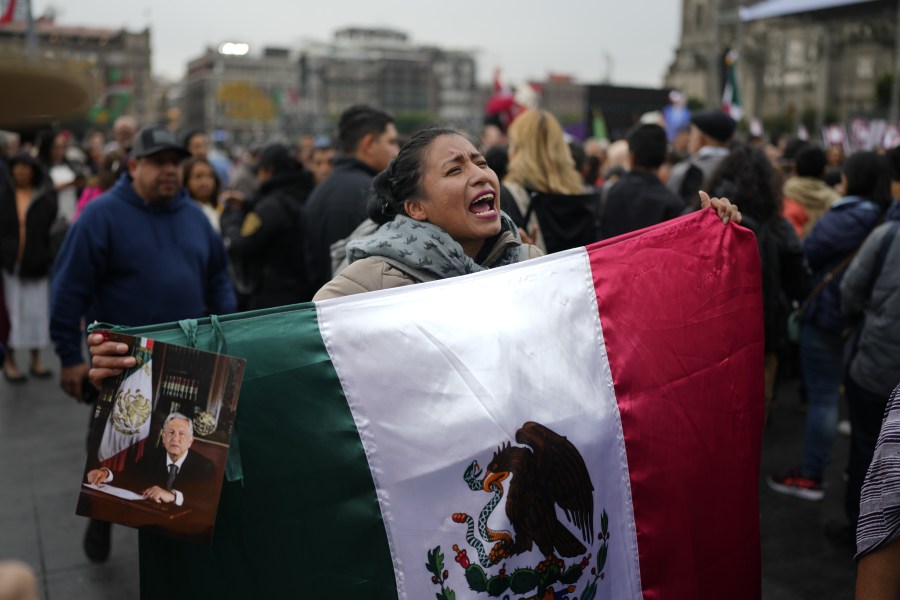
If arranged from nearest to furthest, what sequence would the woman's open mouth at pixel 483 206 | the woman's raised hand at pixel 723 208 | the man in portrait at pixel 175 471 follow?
the man in portrait at pixel 175 471
the woman's open mouth at pixel 483 206
the woman's raised hand at pixel 723 208

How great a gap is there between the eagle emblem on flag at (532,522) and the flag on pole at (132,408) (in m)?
0.74

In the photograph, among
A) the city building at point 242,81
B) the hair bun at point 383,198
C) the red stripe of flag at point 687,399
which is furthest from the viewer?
the city building at point 242,81

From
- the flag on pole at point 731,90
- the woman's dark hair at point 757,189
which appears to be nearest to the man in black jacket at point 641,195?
the woman's dark hair at point 757,189

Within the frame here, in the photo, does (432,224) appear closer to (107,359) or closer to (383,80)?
(107,359)

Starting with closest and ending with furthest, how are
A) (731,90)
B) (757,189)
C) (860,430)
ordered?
(860,430) → (757,189) → (731,90)

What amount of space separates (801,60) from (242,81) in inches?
3946

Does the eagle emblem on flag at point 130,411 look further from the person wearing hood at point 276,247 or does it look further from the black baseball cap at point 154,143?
the person wearing hood at point 276,247

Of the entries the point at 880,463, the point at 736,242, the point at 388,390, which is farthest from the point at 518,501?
the point at 736,242

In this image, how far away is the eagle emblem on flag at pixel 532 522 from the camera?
83.4 inches

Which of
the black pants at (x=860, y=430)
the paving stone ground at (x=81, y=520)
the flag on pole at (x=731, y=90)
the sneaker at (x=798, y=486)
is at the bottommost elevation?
the paving stone ground at (x=81, y=520)

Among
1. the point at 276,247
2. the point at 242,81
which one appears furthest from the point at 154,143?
the point at 242,81

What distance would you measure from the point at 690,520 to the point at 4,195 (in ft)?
21.1

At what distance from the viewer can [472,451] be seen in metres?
2.14

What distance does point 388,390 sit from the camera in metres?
2.17
